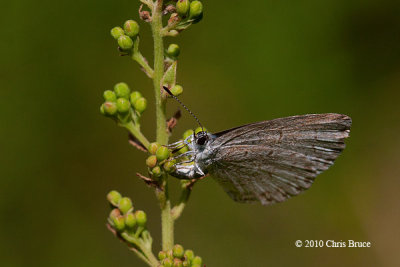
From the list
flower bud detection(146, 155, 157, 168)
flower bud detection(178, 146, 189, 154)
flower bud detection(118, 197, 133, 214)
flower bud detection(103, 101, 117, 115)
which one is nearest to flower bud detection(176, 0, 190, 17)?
flower bud detection(103, 101, 117, 115)

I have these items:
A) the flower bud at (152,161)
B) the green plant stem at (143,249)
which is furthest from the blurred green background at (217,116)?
the flower bud at (152,161)

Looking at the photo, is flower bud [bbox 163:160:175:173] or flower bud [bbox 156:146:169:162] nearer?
flower bud [bbox 156:146:169:162]

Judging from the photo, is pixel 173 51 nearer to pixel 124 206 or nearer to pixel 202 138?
pixel 202 138

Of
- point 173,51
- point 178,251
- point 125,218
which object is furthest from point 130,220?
point 173,51

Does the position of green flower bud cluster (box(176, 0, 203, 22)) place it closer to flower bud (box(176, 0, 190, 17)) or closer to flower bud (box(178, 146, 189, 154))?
flower bud (box(176, 0, 190, 17))

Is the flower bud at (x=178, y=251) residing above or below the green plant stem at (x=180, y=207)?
below

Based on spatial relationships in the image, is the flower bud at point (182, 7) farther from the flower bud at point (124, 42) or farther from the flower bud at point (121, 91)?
the flower bud at point (121, 91)
